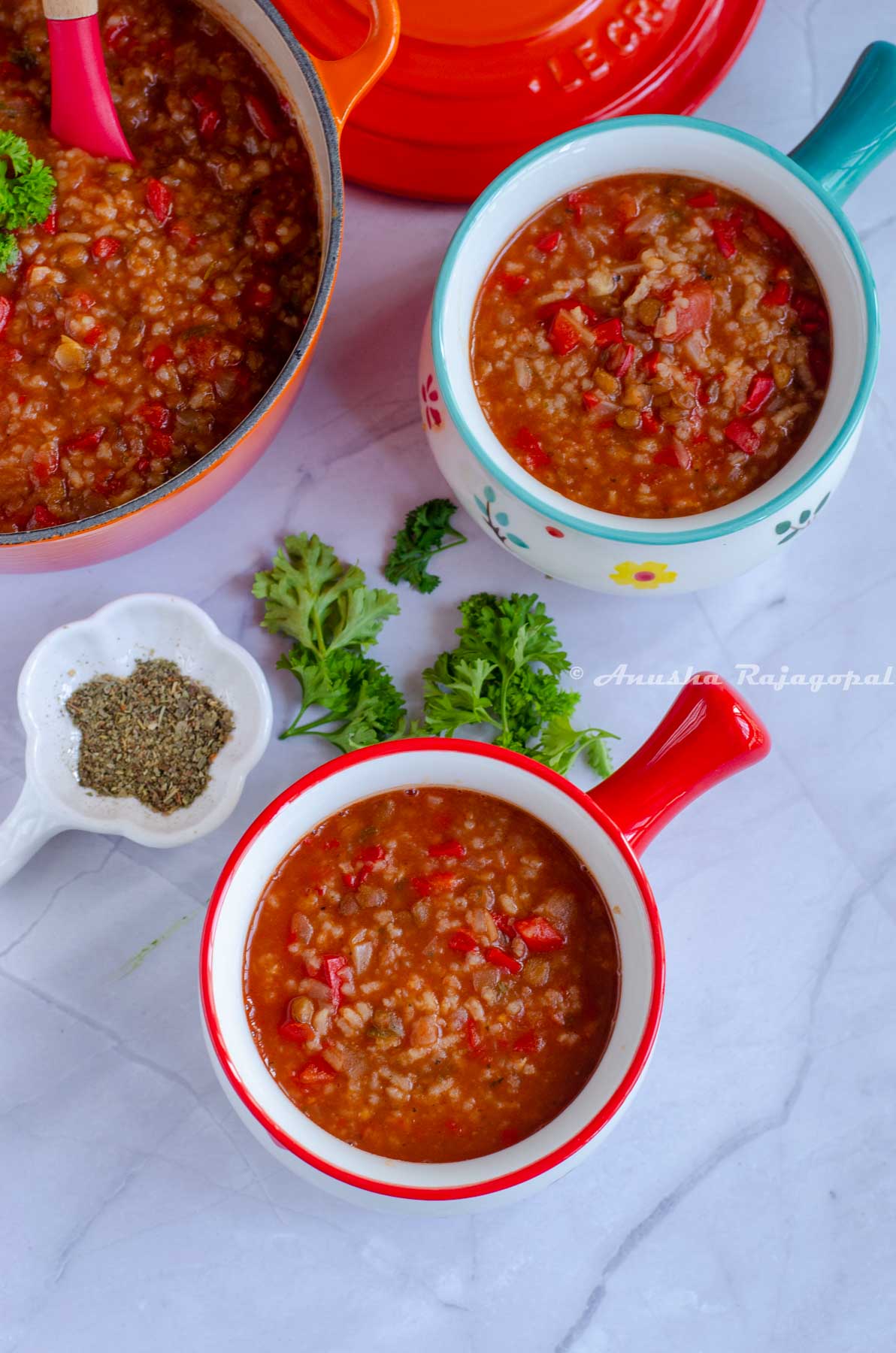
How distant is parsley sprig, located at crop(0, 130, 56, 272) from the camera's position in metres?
2.26

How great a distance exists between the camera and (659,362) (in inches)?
91.4

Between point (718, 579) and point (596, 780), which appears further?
point (596, 780)

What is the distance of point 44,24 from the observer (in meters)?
2.41

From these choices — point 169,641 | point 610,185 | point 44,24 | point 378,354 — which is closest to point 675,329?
point 610,185

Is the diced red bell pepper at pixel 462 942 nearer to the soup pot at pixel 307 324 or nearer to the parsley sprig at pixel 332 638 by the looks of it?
the parsley sprig at pixel 332 638

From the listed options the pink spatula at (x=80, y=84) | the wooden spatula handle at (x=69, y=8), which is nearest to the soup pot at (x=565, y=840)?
the pink spatula at (x=80, y=84)

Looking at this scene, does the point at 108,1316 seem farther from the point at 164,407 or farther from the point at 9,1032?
the point at 164,407

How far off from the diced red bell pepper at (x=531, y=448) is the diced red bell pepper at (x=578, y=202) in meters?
0.43

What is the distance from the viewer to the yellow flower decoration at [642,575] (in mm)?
2338

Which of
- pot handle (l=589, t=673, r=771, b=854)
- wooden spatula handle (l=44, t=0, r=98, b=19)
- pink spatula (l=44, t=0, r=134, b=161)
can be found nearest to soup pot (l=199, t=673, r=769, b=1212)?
pot handle (l=589, t=673, r=771, b=854)

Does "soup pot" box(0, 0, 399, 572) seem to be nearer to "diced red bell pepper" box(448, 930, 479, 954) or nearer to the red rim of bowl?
the red rim of bowl

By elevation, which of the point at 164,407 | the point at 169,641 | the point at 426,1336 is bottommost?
the point at 426,1336

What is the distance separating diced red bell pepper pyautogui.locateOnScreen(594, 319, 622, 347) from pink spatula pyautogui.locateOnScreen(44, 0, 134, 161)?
953 mm

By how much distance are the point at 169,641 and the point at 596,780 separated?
945mm
